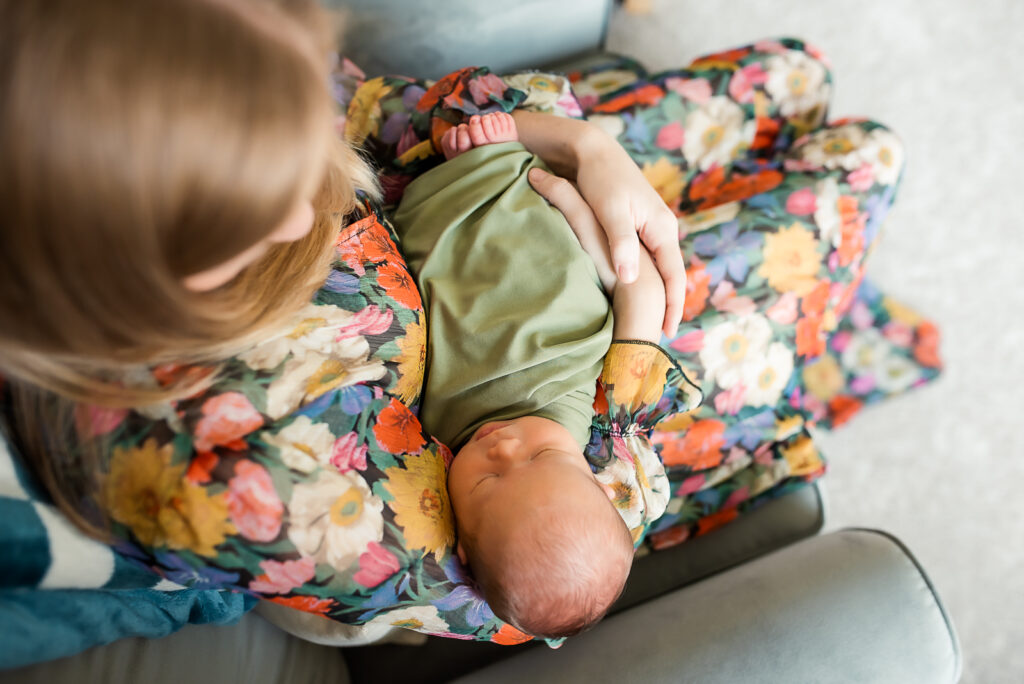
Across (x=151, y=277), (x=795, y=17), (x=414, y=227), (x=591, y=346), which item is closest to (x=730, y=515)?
(x=591, y=346)

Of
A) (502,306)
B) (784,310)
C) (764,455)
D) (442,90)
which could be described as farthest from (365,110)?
(764,455)

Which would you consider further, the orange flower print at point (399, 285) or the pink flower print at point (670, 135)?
the pink flower print at point (670, 135)

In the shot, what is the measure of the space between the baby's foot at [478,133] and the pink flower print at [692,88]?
0.36 m

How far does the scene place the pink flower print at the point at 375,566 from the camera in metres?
0.69

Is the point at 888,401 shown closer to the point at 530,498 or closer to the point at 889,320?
the point at 889,320

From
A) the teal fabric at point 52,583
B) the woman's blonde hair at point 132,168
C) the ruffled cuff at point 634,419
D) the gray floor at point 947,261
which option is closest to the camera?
the woman's blonde hair at point 132,168

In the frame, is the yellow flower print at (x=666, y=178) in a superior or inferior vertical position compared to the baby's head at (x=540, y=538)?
superior

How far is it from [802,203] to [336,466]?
2.80ft

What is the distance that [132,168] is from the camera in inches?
18.2

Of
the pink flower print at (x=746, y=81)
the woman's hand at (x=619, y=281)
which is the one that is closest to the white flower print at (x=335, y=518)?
the woman's hand at (x=619, y=281)

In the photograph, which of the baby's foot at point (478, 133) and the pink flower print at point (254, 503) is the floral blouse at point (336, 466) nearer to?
the pink flower print at point (254, 503)

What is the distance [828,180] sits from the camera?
1.10 metres

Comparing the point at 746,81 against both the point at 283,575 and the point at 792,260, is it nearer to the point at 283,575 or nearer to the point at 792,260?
the point at 792,260

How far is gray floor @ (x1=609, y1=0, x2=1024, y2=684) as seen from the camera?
55.5 inches
